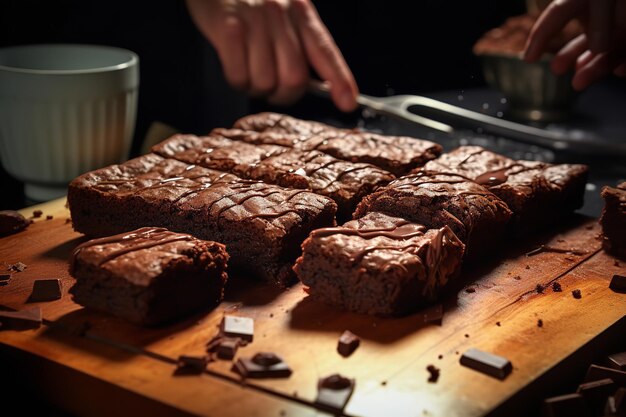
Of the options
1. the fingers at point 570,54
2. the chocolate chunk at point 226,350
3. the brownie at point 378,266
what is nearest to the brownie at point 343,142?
the fingers at point 570,54

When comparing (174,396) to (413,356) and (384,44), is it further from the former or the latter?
(384,44)

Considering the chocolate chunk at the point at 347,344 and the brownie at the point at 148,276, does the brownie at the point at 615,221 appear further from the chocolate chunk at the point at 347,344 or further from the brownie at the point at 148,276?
the brownie at the point at 148,276

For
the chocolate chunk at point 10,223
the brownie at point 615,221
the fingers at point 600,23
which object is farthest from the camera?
the fingers at point 600,23

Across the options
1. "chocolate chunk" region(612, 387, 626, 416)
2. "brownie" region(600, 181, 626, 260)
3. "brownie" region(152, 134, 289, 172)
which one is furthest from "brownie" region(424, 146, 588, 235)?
"chocolate chunk" region(612, 387, 626, 416)

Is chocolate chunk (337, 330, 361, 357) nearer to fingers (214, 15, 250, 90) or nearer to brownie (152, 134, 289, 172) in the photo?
brownie (152, 134, 289, 172)

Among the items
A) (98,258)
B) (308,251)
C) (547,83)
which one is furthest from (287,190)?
(547,83)

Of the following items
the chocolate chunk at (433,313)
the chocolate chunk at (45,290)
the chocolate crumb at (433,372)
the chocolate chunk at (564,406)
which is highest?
the chocolate crumb at (433,372)

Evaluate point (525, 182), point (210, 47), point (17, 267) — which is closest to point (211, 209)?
point (17, 267)
